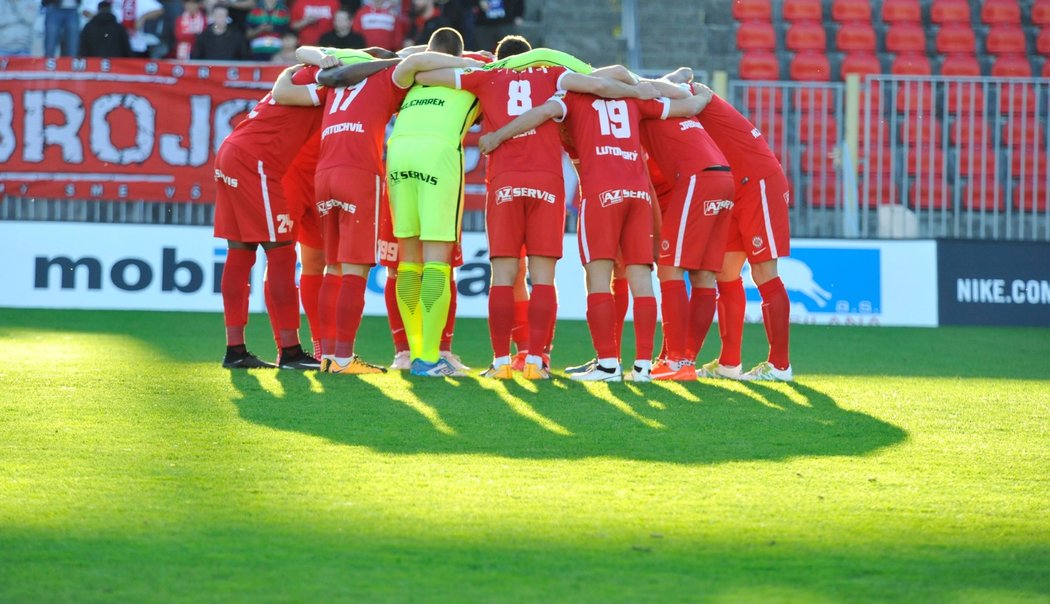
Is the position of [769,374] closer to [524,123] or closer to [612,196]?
[612,196]

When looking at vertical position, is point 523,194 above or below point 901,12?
below

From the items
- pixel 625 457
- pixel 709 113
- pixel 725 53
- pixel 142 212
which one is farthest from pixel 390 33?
pixel 625 457

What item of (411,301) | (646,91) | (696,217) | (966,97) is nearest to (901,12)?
(966,97)

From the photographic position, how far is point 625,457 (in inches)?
230

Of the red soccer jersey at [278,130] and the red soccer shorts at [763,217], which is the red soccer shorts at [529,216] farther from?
the red soccer jersey at [278,130]

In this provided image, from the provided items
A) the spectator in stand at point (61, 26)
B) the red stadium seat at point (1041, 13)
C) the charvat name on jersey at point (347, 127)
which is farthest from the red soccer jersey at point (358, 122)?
the red stadium seat at point (1041, 13)

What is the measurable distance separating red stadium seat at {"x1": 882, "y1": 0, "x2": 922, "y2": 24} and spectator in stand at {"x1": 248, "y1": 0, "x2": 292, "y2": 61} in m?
8.39

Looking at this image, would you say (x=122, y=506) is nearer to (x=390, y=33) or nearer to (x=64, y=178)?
(x=64, y=178)

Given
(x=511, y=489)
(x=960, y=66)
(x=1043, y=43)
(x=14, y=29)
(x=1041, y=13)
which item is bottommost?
(x=511, y=489)

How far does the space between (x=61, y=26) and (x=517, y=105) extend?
33.5ft

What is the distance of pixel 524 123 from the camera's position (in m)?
8.38

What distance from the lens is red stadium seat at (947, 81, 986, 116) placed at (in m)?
15.7

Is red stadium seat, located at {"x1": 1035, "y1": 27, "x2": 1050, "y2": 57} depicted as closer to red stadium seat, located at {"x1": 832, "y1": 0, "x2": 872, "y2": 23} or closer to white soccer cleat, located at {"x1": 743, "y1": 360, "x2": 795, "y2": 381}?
red stadium seat, located at {"x1": 832, "y1": 0, "x2": 872, "y2": 23}

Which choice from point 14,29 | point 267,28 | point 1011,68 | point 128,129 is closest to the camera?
point 128,129
